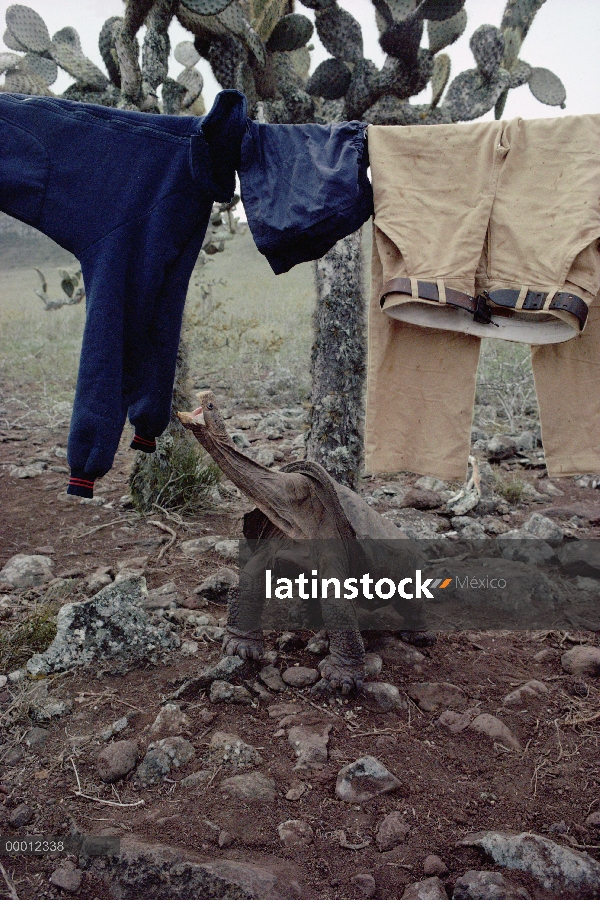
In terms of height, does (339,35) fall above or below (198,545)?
above

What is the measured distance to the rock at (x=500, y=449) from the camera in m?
5.97

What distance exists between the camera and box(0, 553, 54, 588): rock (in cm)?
373

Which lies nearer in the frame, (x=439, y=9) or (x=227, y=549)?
(x=227, y=549)

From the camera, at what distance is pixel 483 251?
2.28 meters

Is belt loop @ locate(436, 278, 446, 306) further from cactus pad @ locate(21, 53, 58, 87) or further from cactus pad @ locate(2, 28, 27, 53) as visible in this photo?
cactus pad @ locate(2, 28, 27, 53)

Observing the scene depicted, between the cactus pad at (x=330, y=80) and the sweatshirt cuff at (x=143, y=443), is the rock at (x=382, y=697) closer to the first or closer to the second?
the sweatshirt cuff at (x=143, y=443)

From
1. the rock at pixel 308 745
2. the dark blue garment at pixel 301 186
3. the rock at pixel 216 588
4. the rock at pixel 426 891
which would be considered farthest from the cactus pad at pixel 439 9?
the rock at pixel 426 891

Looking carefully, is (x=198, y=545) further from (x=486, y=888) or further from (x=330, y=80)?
(x=330, y=80)

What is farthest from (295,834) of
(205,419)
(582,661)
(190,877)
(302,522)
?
(582,661)

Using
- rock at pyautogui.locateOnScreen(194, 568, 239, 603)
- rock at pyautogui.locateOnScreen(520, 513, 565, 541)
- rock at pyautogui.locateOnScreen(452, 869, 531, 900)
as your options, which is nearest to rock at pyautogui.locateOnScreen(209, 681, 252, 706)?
rock at pyautogui.locateOnScreen(194, 568, 239, 603)

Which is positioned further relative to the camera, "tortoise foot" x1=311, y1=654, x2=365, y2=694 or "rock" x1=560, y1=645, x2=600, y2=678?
"rock" x1=560, y1=645, x2=600, y2=678

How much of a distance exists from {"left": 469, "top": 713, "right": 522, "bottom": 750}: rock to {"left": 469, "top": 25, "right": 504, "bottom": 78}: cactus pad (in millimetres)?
4859

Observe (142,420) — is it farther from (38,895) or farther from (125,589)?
(38,895)

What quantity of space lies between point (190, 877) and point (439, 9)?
5.31 meters
